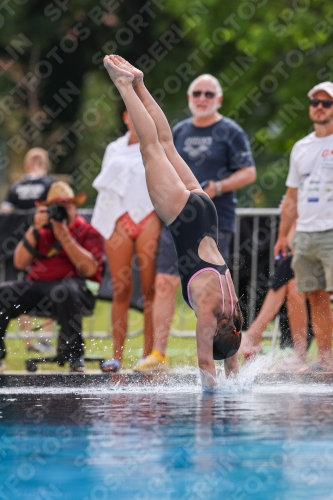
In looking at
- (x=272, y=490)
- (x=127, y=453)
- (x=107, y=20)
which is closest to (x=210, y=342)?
(x=127, y=453)

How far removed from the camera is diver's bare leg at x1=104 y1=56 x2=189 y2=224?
7.07m

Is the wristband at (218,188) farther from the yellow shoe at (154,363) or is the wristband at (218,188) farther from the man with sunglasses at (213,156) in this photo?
the yellow shoe at (154,363)

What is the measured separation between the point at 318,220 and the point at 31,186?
4357 millimetres

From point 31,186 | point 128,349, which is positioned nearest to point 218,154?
point 128,349

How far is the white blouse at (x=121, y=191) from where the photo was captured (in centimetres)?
900

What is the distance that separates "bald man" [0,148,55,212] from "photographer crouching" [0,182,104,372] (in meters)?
2.60

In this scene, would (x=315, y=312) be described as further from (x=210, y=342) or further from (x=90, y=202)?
(x=90, y=202)

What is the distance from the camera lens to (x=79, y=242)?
9320 millimetres

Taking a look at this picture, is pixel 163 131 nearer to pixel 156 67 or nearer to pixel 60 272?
pixel 60 272

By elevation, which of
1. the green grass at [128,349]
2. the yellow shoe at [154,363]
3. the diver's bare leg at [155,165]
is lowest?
the green grass at [128,349]

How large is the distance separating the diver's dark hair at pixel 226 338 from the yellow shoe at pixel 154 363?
1757 mm

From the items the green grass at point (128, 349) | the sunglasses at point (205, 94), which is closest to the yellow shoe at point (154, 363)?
the green grass at point (128, 349)

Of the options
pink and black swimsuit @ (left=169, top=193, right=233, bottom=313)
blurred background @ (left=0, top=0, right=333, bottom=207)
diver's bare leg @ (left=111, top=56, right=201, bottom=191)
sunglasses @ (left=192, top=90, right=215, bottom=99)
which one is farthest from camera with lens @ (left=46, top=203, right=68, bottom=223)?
blurred background @ (left=0, top=0, right=333, bottom=207)

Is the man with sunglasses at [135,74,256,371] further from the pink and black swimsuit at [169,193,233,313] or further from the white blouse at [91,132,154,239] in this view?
the pink and black swimsuit at [169,193,233,313]
